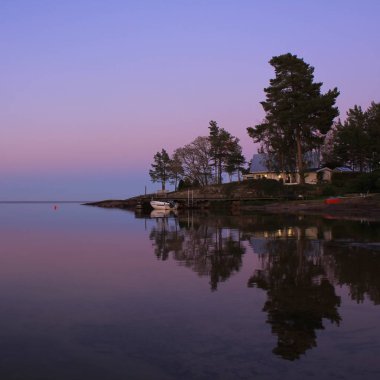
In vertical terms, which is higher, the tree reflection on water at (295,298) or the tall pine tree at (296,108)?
the tall pine tree at (296,108)

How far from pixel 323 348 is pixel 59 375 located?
180 inches

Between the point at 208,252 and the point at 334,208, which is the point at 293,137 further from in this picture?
the point at 208,252

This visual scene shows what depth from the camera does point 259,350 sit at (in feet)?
27.7

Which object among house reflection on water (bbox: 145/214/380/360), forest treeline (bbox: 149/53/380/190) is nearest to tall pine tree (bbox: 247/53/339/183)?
forest treeline (bbox: 149/53/380/190)

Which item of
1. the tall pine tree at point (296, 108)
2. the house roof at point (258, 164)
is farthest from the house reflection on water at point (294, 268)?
the house roof at point (258, 164)

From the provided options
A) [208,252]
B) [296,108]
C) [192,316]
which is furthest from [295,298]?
[296,108]

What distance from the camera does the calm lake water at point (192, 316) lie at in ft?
25.4

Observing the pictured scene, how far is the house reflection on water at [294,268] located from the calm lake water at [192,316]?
0.05m

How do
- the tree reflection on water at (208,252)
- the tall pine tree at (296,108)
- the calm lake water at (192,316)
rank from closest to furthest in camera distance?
1. the calm lake water at (192,316)
2. the tree reflection on water at (208,252)
3. the tall pine tree at (296,108)

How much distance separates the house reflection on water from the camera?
10281mm

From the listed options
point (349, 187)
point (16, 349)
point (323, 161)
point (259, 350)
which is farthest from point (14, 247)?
point (323, 161)

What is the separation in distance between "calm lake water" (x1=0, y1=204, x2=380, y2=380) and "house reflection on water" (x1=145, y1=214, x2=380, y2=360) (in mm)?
50

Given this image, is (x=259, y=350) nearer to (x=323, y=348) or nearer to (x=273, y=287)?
(x=323, y=348)

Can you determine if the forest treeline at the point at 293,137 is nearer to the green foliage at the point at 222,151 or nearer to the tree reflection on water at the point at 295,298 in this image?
the green foliage at the point at 222,151
